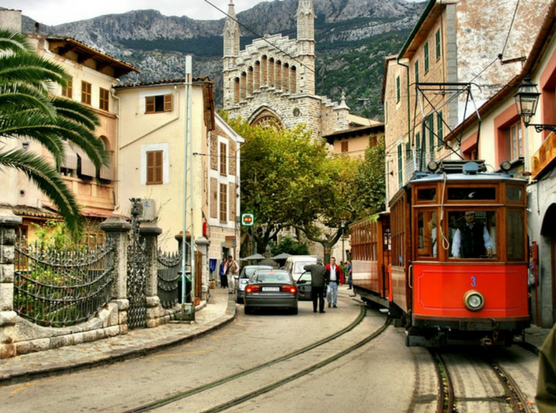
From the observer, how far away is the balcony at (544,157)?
14.3m

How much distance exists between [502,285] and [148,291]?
8.32m

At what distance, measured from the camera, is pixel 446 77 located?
2745 cm

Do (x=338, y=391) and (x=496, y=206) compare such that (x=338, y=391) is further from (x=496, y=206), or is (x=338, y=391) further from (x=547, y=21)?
(x=547, y=21)

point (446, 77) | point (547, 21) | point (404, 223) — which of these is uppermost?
point (446, 77)

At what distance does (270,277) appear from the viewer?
23.0 meters

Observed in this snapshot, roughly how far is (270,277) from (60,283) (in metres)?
10.4

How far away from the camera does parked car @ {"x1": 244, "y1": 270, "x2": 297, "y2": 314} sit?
22422mm

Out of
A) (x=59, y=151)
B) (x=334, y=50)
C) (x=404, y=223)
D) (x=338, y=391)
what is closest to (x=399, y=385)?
(x=338, y=391)

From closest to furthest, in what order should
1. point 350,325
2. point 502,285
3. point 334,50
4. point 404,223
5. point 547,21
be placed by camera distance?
point 502,285
point 404,223
point 547,21
point 350,325
point 334,50

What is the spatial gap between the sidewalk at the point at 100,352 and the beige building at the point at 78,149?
1209 cm

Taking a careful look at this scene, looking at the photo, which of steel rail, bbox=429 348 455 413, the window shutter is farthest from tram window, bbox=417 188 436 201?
the window shutter

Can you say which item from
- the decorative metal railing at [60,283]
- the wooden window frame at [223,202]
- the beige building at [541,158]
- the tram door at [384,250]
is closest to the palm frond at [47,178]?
the decorative metal railing at [60,283]

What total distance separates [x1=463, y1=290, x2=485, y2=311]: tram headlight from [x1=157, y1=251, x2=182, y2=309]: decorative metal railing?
870cm

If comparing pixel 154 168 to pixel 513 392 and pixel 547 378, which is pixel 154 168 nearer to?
pixel 513 392
